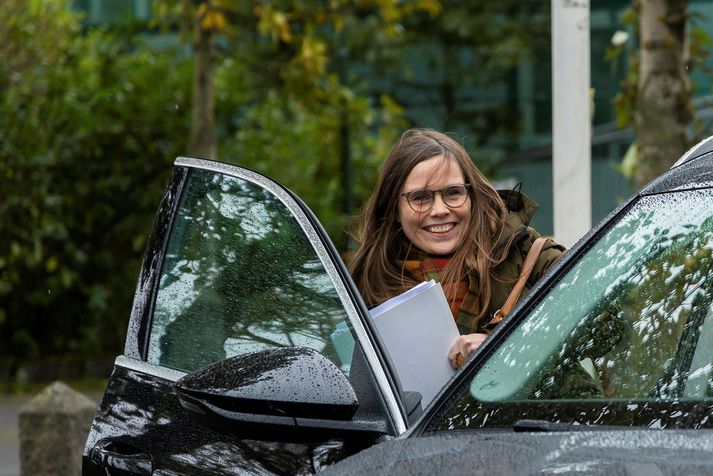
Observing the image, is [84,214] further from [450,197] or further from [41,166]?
[450,197]

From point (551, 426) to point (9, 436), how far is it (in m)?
8.64

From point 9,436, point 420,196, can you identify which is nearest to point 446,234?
point 420,196

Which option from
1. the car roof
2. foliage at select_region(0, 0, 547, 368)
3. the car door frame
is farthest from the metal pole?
foliage at select_region(0, 0, 547, 368)

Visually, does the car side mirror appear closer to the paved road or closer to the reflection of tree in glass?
the reflection of tree in glass

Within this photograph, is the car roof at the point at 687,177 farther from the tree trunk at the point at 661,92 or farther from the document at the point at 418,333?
the tree trunk at the point at 661,92

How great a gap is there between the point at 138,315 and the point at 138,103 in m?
9.84

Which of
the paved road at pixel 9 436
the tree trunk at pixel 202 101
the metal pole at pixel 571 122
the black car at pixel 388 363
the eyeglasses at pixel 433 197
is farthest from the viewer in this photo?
the tree trunk at pixel 202 101

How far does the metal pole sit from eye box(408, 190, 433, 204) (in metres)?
2.04

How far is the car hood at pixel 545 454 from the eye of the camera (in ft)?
6.18

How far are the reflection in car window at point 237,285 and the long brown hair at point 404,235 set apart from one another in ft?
1.52

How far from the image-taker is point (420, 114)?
1938 centimetres

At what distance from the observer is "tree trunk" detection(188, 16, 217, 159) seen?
10633 millimetres

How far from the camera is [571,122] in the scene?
5379 mm

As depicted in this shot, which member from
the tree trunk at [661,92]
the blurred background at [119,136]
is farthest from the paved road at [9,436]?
the tree trunk at [661,92]
